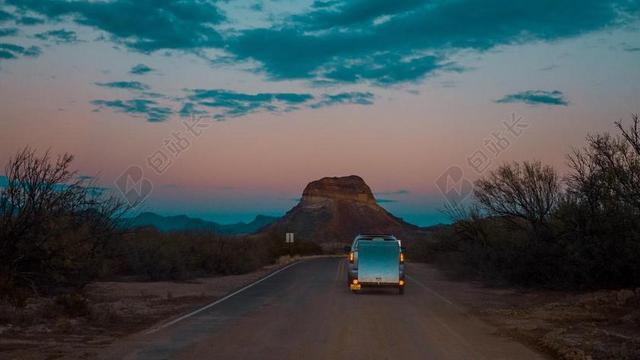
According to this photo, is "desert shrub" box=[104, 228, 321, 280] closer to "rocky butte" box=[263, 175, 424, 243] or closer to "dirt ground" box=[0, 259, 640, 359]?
"dirt ground" box=[0, 259, 640, 359]

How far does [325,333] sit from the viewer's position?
1459 centimetres

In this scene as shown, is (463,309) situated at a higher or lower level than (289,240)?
lower

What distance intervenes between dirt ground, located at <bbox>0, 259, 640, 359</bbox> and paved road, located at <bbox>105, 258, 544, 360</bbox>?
0.72 meters

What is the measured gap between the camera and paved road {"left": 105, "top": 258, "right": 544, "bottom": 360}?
12.0 meters

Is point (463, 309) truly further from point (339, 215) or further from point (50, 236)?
point (339, 215)

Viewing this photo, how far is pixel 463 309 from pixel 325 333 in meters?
7.28

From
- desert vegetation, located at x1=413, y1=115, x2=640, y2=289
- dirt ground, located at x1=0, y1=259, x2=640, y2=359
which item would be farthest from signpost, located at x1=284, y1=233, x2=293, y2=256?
dirt ground, located at x1=0, y1=259, x2=640, y2=359

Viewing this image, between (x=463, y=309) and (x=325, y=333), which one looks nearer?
(x=325, y=333)

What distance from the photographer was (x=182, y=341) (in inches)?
526

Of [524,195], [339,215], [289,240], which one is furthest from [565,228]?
[339,215]

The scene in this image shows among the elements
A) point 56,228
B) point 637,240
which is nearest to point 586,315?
point 637,240

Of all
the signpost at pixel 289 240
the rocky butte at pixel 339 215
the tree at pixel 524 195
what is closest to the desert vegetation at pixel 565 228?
the tree at pixel 524 195

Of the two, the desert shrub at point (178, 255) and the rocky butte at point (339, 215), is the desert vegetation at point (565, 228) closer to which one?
the desert shrub at point (178, 255)

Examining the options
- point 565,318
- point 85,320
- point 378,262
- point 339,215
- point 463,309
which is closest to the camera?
point 85,320
